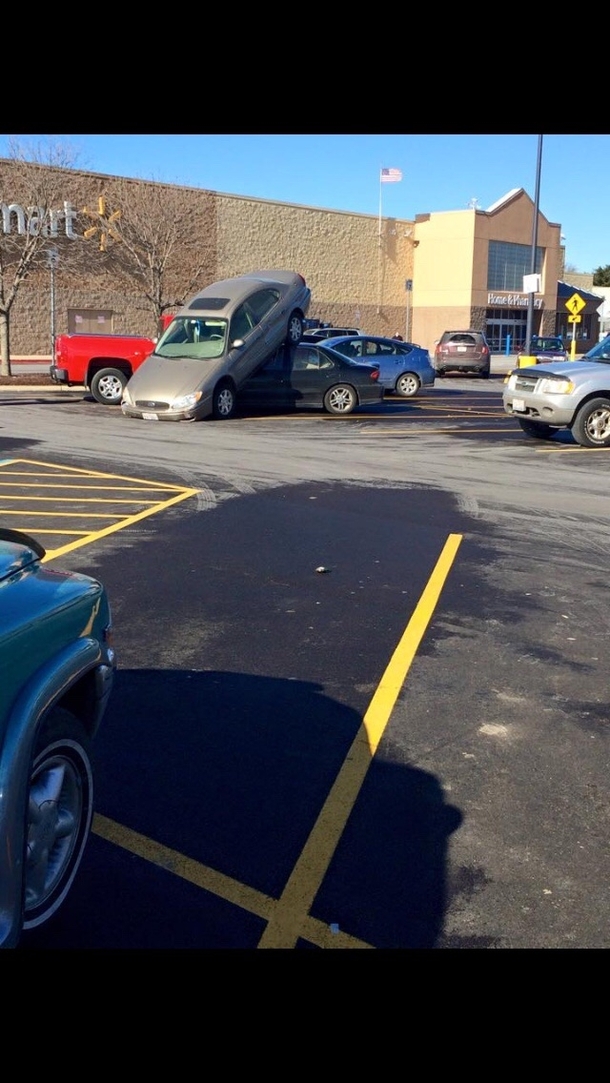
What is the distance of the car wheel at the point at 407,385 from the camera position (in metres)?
25.5

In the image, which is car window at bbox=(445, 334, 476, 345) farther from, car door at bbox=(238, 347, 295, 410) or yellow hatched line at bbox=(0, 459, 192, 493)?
yellow hatched line at bbox=(0, 459, 192, 493)

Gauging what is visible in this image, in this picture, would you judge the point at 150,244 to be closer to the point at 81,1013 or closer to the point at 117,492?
the point at 117,492

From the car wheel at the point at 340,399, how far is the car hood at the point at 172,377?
2.66 metres

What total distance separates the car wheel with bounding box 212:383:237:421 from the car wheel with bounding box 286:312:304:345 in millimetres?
1890

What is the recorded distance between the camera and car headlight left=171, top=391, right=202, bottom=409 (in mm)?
18406

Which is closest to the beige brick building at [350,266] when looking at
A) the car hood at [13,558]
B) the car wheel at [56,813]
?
the car hood at [13,558]

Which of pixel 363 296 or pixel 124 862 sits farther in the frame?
pixel 363 296

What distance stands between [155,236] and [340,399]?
920 inches

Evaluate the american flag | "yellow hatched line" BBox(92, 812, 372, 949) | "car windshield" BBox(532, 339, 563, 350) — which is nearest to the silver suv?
"yellow hatched line" BBox(92, 812, 372, 949)

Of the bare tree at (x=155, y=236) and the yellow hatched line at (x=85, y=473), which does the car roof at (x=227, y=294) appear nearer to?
the yellow hatched line at (x=85, y=473)

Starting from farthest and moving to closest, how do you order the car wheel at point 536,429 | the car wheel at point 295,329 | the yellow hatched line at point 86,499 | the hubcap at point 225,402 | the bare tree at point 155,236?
the bare tree at point 155,236 < the car wheel at point 295,329 < the hubcap at point 225,402 < the car wheel at point 536,429 < the yellow hatched line at point 86,499
